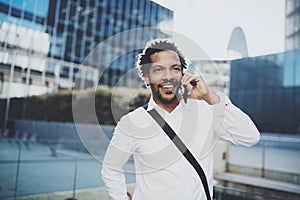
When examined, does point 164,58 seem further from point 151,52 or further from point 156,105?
point 156,105

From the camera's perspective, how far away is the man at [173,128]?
111 cm

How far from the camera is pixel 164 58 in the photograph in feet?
3.90

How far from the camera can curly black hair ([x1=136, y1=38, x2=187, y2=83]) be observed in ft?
3.98

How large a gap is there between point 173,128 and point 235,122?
0.85 feet

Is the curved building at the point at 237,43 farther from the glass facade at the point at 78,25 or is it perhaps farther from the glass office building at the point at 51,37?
the glass facade at the point at 78,25

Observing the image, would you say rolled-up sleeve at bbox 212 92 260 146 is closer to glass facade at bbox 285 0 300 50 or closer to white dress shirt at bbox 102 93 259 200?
white dress shirt at bbox 102 93 259 200

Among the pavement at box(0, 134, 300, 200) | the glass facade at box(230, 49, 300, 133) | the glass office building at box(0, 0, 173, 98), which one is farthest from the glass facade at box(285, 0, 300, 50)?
the glass facade at box(230, 49, 300, 133)

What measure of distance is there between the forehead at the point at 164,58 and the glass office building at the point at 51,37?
2342 mm

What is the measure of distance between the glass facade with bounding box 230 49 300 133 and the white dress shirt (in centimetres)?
599

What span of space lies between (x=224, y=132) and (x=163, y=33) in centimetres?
65

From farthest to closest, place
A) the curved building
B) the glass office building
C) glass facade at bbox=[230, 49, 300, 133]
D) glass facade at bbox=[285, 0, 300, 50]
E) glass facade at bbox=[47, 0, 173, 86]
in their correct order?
glass facade at bbox=[230, 49, 300, 133] < glass facade at bbox=[47, 0, 173, 86] < the glass office building < glass facade at bbox=[285, 0, 300, 50] < the curved building

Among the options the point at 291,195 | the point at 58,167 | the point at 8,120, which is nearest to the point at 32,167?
the point at 58,167

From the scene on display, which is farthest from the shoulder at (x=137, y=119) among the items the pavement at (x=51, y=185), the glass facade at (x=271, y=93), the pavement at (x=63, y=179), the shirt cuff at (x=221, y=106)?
the glass facade at (x=271, y=93)

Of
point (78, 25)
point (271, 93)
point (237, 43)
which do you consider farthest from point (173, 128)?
point (78, 25)
